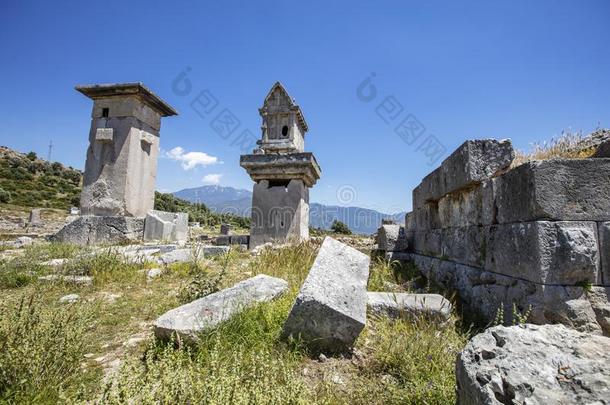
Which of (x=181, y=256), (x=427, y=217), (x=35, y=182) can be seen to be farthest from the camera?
(x=35, y=182)

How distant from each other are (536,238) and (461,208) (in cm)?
159

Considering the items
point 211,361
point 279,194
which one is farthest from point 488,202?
point 279,194

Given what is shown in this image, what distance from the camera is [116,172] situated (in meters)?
7.59

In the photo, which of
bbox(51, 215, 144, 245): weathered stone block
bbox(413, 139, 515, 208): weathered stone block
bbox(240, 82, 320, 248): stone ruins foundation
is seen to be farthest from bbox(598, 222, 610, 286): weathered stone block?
bbox(51, 215, 144, 245): weathered stone block

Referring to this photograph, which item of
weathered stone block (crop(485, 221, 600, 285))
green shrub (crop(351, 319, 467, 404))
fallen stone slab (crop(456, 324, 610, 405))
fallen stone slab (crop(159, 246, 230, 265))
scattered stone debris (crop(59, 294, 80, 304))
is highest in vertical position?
weathered stone block (crop(485, 221, 600, 285))

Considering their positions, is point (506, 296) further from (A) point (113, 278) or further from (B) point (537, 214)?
(A) point (113, 278)

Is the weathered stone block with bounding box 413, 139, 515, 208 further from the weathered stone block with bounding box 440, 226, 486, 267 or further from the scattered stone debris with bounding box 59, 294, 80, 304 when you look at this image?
the scattered stone debris with bounding box 59, 294, 80, 304

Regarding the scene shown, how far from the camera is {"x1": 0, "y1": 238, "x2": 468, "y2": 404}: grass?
156 centimetres

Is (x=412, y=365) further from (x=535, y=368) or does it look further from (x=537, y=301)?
(x=537, y=301)

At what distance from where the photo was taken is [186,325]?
2393 mm

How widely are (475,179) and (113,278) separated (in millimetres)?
4898

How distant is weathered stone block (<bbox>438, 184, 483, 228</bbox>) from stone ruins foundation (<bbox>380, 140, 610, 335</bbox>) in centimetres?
2

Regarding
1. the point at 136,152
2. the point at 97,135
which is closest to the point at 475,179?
the point at 136,152

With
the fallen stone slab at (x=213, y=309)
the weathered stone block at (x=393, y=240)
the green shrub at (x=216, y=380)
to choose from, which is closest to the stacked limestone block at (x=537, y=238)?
Result: the green shrub at (x=216, y=380)
